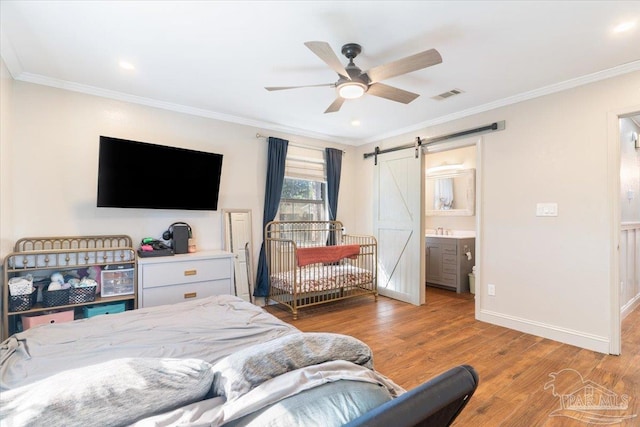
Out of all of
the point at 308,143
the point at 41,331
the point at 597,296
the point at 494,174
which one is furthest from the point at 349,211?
the point at 41,331

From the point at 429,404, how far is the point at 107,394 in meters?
0.75

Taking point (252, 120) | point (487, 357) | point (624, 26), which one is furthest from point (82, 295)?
point (624, 26)

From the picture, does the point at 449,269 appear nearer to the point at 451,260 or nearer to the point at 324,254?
the point at 451,260

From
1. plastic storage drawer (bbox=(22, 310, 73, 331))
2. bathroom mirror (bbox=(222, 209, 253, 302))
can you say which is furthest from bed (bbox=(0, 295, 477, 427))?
bathroom mirror (bbox=(222, 209, 253, 302))

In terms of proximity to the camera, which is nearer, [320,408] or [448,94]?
[320,408]

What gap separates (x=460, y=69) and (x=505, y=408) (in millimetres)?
2544

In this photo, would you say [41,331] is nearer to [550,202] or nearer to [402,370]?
[402,370]

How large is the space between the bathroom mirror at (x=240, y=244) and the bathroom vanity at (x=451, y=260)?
3095 mm

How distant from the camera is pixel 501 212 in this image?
A: 338 cm

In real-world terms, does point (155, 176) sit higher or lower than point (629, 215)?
higher

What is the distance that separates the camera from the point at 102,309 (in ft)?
8.92

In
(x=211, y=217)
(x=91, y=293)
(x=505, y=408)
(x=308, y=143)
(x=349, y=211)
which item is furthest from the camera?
(x=349, y=211)

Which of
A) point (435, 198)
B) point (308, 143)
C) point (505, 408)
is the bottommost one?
point (505, 408)

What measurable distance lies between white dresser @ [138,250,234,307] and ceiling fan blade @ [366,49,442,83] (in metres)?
2.29
